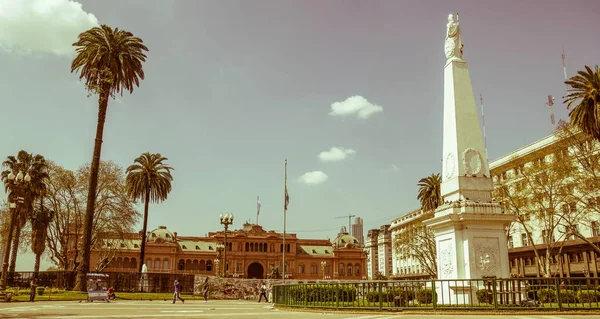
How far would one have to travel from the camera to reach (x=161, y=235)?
95875mm

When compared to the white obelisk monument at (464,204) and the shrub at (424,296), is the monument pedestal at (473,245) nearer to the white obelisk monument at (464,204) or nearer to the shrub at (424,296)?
the white obelisk monument at (464,204)

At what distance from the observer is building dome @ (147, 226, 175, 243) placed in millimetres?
91775

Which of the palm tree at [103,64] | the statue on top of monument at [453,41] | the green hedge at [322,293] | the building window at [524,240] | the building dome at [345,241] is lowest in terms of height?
the green hedge at [322,293]

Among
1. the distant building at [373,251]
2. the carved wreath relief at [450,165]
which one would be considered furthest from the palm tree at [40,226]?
the distant building at [373,251]

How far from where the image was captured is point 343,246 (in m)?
99.8

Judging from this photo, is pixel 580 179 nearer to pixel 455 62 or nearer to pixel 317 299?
pixel 455 62

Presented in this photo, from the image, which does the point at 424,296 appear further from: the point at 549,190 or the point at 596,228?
the point at 596,228

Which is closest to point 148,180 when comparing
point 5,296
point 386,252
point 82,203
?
point 82,203

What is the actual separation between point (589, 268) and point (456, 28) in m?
35.7

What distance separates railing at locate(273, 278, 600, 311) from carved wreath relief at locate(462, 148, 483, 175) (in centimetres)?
384

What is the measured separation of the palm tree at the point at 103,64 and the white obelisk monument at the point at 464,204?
23.5m

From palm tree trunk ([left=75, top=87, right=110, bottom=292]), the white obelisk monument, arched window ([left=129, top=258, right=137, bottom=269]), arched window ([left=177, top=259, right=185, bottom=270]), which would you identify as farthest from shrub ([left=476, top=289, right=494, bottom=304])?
arched window ([left=129, top=258, right=137, bottom=269])

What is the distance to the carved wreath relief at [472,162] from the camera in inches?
664

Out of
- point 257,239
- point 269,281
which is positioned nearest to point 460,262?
point 269,281
